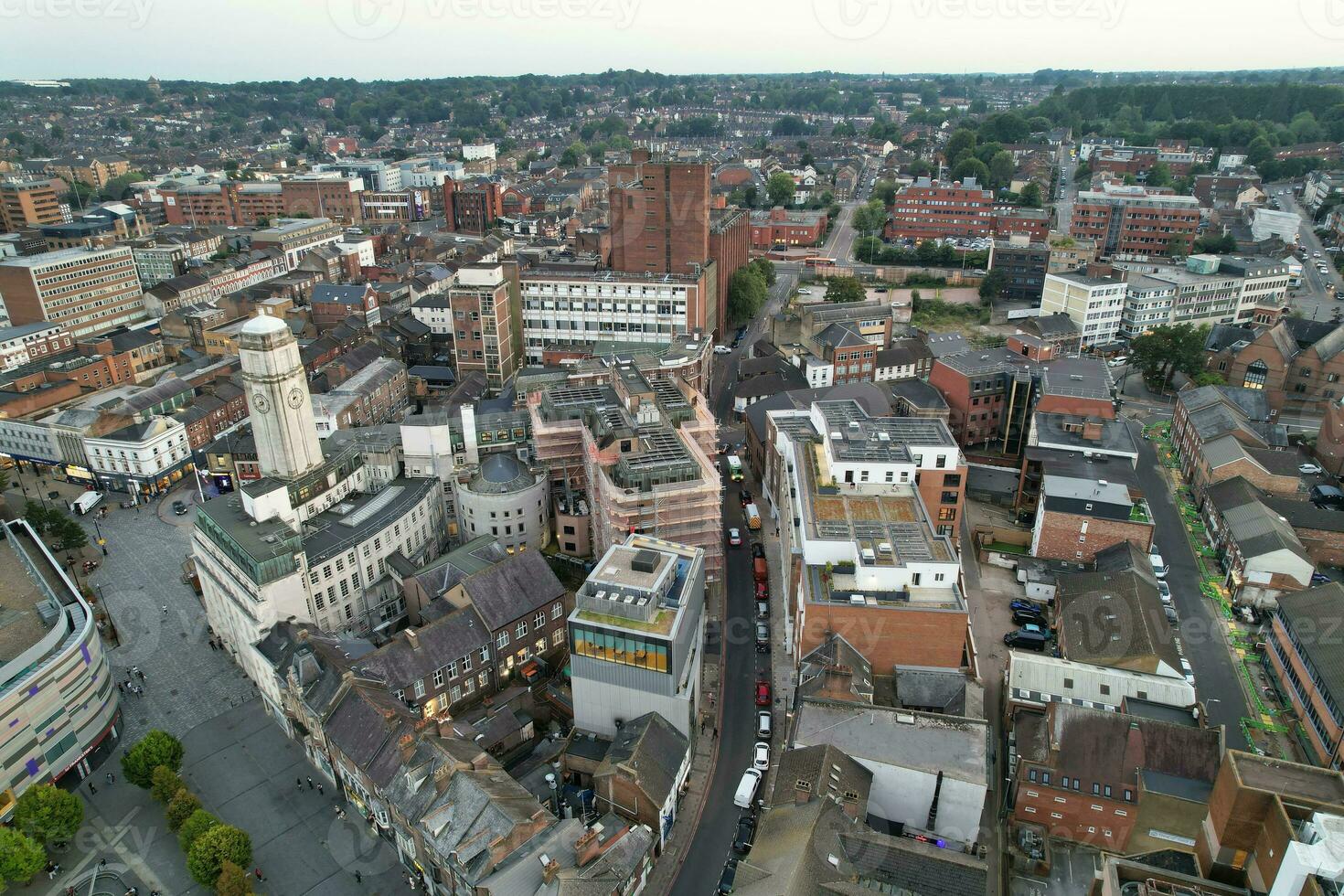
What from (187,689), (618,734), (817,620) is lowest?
(187,689)

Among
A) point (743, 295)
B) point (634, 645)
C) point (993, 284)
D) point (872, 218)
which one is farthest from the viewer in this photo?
point (872, 218)

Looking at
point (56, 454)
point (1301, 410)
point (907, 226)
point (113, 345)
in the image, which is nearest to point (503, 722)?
point (56, 454)

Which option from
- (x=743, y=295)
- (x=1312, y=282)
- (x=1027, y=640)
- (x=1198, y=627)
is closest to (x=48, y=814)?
(x=1027, y=640)

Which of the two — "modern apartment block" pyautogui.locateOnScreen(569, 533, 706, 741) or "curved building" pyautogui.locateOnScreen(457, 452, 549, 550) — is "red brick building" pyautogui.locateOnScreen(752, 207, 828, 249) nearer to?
"curved building" pyautogui.locateOnScreen(457, 452, 549, 550)

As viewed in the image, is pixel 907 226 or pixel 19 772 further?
pixel 907 226

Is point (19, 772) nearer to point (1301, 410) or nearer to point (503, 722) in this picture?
point (503, 722)

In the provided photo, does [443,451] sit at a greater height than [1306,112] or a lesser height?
lesser

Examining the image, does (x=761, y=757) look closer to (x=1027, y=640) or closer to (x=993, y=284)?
(x=1027, y=640)

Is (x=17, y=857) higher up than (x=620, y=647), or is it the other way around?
(x=620, y=647)
